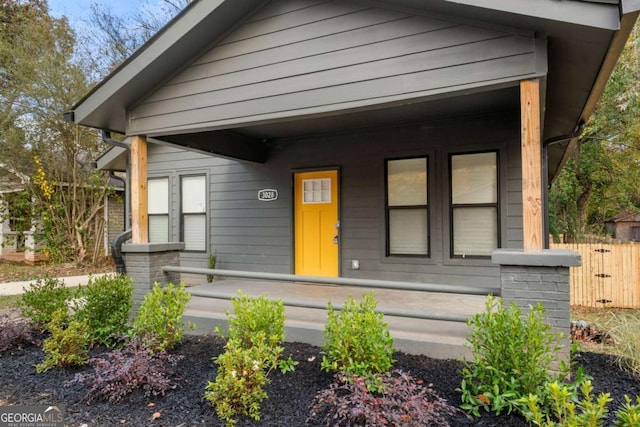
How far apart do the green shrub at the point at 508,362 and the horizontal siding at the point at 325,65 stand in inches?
78.9

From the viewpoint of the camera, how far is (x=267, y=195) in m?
Result: 7.06

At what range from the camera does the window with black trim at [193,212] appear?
789 cm

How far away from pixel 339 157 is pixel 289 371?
154 inches

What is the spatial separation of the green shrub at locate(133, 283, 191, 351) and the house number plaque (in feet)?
11.2

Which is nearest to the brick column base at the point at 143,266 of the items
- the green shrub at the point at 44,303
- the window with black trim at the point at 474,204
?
the green shrub at the point at 44,303

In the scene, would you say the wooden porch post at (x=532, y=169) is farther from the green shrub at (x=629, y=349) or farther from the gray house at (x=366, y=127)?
the green shrub at (x=629, y=349)

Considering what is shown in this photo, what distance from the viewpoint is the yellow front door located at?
6.46 meters

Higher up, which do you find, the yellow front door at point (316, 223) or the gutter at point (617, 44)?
the gutter at point (617, 44)

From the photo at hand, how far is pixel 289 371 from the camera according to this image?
3.25m

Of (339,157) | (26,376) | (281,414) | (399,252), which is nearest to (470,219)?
(399,252)

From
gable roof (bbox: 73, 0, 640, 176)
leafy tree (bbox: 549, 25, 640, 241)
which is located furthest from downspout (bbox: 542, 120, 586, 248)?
leafy tree (bbox: 549, 25, 640, 241)

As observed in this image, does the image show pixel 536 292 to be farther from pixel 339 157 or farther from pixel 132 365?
pixel 339 157

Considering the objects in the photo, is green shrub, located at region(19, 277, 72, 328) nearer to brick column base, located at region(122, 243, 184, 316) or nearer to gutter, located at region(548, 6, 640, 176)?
brick column base, located at region(122, 243, 184, 316)

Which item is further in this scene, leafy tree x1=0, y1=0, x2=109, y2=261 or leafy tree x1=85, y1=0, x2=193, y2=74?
leafy tree x1=85, y1=0, x2=193, y2=74
